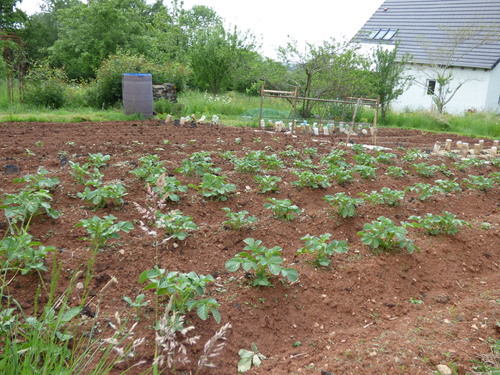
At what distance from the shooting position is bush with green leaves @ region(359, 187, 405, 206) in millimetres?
4276

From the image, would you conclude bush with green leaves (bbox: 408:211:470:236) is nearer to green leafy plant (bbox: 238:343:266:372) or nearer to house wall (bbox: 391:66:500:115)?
green leafy plant (bbox: 238:343:266:372)

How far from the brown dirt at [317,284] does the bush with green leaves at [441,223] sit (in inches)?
2.9

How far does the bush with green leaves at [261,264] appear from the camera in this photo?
8.49 feet

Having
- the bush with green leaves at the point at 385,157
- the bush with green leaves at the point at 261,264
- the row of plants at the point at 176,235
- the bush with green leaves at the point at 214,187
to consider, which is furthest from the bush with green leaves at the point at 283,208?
the bush with green leaves at the point at 385,157

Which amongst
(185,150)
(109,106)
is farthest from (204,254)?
(109,106)

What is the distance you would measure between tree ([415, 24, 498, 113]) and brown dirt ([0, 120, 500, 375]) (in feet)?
58.1

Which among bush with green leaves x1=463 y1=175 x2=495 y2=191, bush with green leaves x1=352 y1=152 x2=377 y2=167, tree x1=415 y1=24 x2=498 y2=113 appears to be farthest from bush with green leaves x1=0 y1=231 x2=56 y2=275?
tree x1=415 y1=24 x2=498 y2=113

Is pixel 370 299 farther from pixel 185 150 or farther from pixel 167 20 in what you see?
pixel 167 20

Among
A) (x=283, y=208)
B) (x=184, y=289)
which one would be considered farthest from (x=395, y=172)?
(x=184, y=289)

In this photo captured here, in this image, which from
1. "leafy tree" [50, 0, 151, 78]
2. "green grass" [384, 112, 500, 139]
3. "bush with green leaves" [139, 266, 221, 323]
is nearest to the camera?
"bush with green leaves" [139, 266, 221, 323]

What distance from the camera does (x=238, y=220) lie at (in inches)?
→ 138

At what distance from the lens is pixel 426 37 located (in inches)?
909

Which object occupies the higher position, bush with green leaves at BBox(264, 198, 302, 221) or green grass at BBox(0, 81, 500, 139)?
green grass at BBox(0, 81, 500, 139)

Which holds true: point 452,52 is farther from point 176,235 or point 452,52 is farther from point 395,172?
point 176,235
